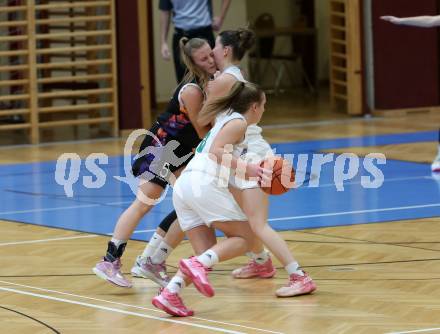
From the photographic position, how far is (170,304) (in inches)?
232

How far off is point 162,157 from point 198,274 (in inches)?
41.9

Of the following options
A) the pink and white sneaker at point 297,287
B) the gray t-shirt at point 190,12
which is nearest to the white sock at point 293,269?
the pink and white sneaker at point 297,287

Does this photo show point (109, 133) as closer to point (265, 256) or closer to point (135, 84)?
point (135, 84)

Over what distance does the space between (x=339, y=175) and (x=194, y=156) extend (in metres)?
4.94

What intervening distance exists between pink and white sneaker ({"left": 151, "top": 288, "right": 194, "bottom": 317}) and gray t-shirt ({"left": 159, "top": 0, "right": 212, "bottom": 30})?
7.33 metres

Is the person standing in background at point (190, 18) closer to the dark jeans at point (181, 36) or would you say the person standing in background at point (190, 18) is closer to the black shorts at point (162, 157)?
the dark jeans at point (181, 36)

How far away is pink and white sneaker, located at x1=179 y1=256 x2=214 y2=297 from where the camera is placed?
19.2 feet

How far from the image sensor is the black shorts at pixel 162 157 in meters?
6.75

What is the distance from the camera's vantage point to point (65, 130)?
15.7 meters

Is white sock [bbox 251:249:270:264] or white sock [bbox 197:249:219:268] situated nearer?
white sock [bbox 197:249:219:268]

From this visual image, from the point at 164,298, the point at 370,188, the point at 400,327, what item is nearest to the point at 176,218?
the point at 164,298

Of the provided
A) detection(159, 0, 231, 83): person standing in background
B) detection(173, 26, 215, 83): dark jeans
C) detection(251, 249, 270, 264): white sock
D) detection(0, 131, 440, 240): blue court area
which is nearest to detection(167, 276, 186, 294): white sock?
detection(251, 249, 270, 264): white sock

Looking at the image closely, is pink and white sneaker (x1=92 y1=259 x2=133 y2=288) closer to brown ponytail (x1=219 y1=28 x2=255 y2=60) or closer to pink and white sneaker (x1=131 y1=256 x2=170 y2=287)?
pink and white sneaker (x1=131 y1=256 x2=170 y2=287)

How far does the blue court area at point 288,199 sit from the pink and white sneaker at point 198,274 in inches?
89.1
